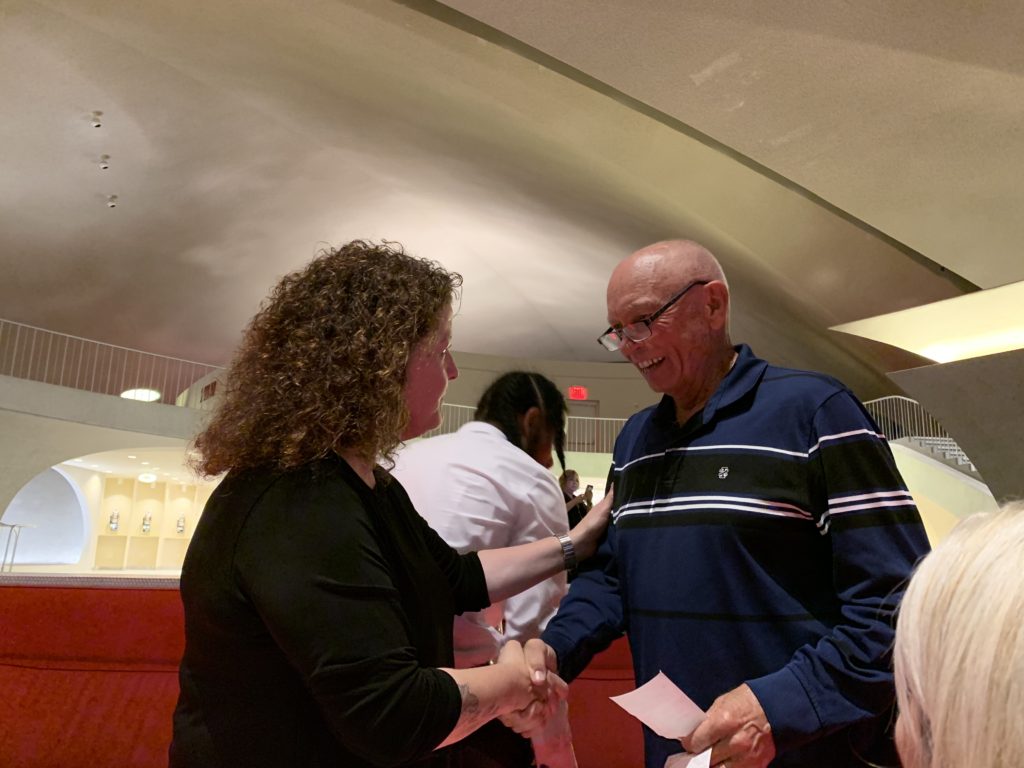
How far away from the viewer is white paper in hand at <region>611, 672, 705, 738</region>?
134cm

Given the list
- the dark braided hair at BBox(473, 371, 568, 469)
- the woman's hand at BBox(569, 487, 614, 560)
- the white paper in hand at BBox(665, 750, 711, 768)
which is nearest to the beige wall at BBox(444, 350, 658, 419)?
the dark braided hair at BBox(473, 371, 568, 469)

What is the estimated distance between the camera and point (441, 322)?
1.53m

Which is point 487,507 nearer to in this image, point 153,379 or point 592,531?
point 592,531

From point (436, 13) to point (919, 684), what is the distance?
8524 mm

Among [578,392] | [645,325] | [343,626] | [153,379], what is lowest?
[343,626]

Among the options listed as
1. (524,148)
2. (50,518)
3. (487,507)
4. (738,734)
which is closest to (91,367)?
(50,518)

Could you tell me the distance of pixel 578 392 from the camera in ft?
62.8

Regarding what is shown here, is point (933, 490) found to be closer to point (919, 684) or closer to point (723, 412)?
point (723, 412)

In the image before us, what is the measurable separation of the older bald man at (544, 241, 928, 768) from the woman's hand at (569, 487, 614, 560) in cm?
11

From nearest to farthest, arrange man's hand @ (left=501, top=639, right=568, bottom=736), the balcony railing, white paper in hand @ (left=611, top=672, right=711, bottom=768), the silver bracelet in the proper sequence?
white paper in hand @ (left=611, top=672, right=711, bottom=768) → man's hand @ (left=501, top=639, right=568, bottom=736) → the silver bracelet → the balcony railing

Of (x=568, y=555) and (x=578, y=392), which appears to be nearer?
(x=568, y=555)

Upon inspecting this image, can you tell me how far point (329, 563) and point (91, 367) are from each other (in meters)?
18.9

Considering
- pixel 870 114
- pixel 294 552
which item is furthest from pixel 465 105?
pixel 294 552

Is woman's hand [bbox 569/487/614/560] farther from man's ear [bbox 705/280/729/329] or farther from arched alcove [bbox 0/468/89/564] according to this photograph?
arched alcove [bbox 0/468/89/564]
